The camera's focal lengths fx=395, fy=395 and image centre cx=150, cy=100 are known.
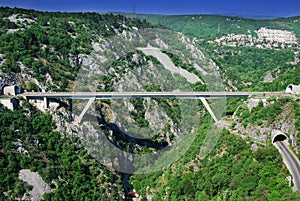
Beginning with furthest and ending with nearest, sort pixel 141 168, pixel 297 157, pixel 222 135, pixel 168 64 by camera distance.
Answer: pixel 168 64 → pixel 141 168 → pixel 222 135 → pixel 297 157

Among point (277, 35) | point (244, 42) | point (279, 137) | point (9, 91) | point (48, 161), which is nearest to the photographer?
point (279, 137)

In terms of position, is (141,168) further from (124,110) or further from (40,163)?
(40,163)

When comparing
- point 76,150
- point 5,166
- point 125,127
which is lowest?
point 5,166

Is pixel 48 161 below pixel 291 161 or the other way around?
the other way around

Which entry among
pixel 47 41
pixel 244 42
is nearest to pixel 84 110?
pixel 47 41

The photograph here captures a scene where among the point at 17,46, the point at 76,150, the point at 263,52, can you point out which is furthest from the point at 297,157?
the point at 263,52

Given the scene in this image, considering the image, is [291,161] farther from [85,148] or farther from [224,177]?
[85,148]

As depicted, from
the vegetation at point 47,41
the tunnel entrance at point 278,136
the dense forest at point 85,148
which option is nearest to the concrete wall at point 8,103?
the dense forest at point 85,148
